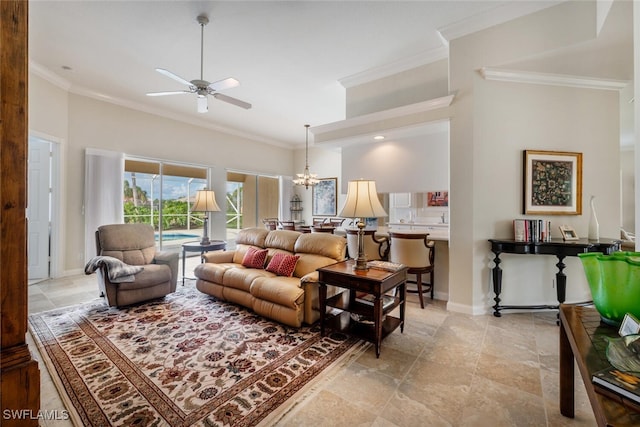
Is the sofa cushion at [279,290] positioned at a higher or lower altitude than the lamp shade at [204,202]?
lower

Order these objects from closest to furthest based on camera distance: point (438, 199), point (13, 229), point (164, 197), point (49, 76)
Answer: point (13, 229) → point (49, 76) → point (438, 199) → point (164, 197)

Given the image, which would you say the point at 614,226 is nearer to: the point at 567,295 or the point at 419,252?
the point at 567,295

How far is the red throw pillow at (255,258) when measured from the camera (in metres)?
3.50

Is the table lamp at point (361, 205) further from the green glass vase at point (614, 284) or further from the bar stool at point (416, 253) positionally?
the green glass vase at point (614, 284)

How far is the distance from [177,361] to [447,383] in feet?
6.77

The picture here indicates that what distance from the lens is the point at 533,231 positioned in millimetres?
3059

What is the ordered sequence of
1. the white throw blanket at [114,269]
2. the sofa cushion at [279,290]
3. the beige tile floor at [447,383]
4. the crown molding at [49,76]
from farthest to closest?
the crown molding at [49,76] → the white throw blanket at [114,269] → the sofa cushion at [279,290] → the beige tile floor at [447,383]

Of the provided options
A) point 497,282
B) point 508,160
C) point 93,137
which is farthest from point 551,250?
point 93,137

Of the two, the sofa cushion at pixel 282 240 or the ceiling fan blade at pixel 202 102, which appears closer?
the ceiling fan blade at pixel 202 102

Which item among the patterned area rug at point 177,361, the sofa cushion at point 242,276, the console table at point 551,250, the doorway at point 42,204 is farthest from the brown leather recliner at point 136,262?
the console table at point 551,250

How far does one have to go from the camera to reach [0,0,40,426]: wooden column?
0.64 meters

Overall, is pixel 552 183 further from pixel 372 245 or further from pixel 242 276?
pixel 242 276

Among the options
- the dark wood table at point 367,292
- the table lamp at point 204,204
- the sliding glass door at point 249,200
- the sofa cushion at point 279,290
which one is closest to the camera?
the dark wood table at point 367,292

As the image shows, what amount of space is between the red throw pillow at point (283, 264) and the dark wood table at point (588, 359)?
7.74ft
